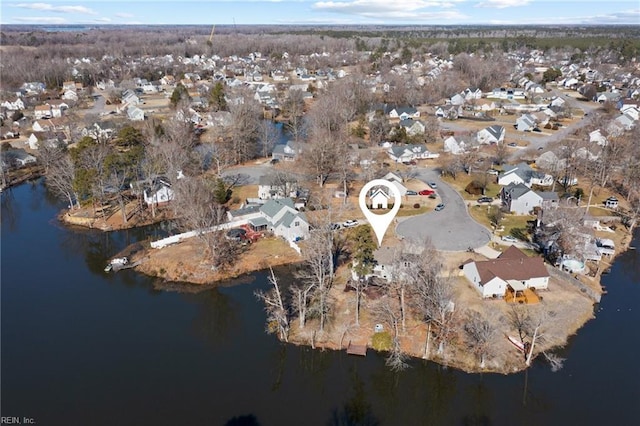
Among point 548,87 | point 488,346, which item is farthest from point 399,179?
point 548,87

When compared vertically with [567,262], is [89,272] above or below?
below

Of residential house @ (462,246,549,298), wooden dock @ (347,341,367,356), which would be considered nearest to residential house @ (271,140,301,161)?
residential house @ (462,246,549,298)

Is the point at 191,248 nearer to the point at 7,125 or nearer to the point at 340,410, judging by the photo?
the point at 340,410

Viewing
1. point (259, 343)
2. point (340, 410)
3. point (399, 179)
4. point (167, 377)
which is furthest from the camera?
point (399, 179)

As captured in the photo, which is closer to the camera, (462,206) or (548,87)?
(462,206)

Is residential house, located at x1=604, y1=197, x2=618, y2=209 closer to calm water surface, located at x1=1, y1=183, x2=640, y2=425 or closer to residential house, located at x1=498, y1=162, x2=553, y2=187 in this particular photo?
residential house, located at x1=498, y1=162, x2=553, y2=187
